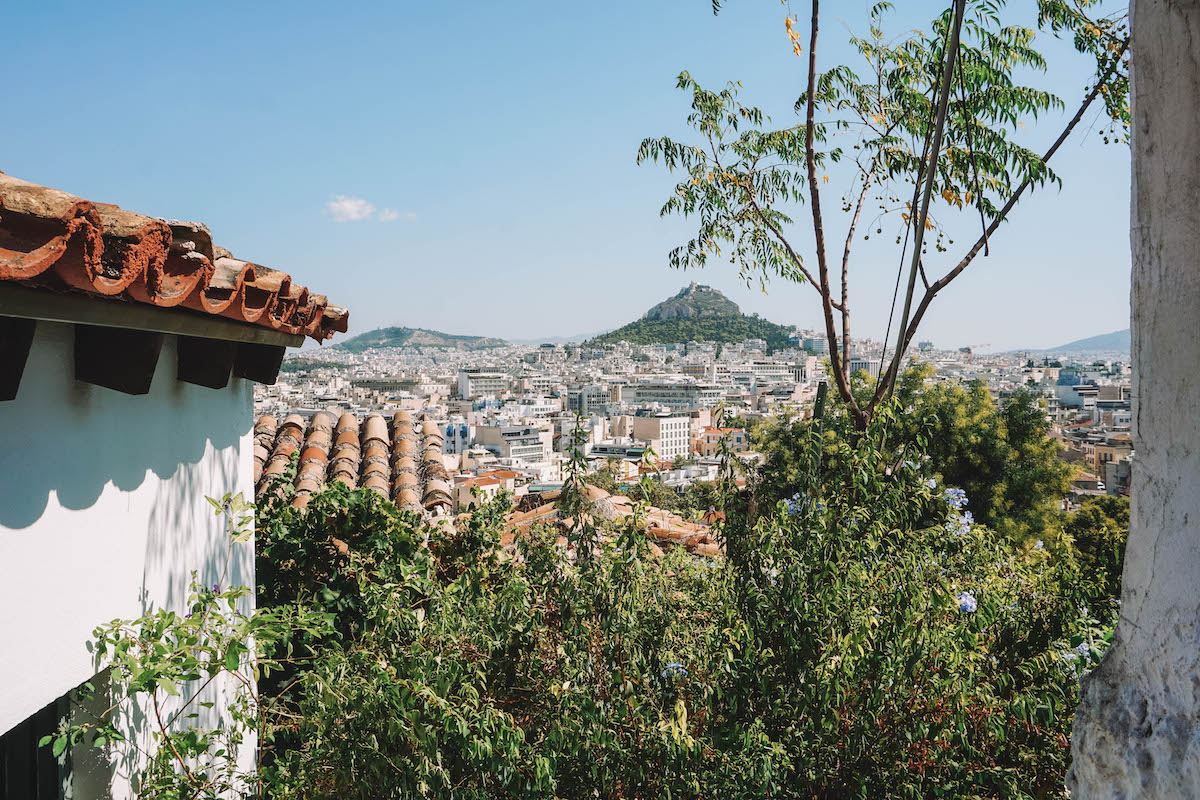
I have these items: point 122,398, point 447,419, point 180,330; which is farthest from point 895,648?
point 447,419

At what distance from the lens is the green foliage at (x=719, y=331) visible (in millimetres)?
144750

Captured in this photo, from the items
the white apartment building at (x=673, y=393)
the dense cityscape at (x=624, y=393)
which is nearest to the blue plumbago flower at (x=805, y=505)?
the dense cityscape at (x=624, y=393)

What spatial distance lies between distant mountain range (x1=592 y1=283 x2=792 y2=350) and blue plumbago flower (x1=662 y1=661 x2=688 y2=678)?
144 metres

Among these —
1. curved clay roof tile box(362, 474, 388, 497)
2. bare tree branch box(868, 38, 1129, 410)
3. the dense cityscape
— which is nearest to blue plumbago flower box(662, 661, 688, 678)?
bare tree branch box(868, 38, 1129, 410)

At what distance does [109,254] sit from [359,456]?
3925mm

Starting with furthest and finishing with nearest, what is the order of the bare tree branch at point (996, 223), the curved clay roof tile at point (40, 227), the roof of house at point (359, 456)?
the roof of house at point (359, 456)
the bare tree branch at point (996, 223)
the curved clay roof tile at point (40, 227)

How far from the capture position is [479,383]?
134 meters

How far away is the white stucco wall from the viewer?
1306 millimetres

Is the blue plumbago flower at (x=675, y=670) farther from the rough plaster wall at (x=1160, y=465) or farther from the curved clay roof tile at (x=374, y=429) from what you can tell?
the curved clay roof tile at (x=374, y=429)

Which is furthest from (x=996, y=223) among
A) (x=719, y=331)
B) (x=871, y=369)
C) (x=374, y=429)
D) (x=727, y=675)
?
(x=719, y=331)

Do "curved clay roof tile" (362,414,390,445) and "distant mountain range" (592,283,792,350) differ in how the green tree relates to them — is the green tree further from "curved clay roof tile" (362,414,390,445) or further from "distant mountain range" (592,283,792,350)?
"distant mountain range" (592,283,792,350)

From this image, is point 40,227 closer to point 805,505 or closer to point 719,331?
point 805,505

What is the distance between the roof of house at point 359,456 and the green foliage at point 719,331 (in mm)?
140720

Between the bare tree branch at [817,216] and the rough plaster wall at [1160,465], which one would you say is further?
the bare tree branch at [817,216]
